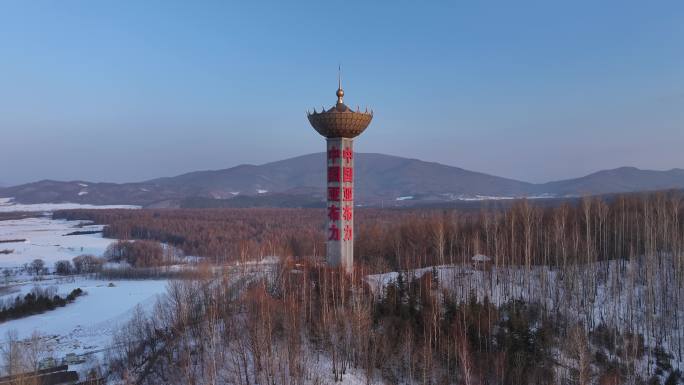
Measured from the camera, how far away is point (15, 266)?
69438 millimetres

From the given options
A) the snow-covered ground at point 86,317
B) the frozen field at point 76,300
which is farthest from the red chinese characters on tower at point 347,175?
the snow-covered ground at point 86,317

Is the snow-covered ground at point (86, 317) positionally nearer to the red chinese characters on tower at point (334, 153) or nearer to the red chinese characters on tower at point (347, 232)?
the red chinese characters on tower at point (347, 232)

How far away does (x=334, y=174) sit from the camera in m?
23.1

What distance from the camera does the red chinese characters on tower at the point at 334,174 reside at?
75.4 feet

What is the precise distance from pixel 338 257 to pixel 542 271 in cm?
1285

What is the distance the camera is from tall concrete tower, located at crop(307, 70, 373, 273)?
22938 millimetres

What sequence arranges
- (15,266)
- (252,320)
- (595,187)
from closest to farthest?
1. (252,320)
2. (15,266)
3. (595,187)

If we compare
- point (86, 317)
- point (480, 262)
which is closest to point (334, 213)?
point (480, 262)

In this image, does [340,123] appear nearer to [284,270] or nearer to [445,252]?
[284,270]

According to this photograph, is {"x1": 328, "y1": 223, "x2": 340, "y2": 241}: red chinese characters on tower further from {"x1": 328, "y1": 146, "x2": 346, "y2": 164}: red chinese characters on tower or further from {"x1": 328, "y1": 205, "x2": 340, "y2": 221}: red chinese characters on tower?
{"x1": 328, "y1": 146, "x2": 346, "y2": 164}: red chinese characters on tower

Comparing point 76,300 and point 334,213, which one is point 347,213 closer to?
point 334,213

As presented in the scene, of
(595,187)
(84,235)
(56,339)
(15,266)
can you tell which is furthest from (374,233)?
(595,187)

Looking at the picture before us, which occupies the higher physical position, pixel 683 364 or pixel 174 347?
pixel 174 347

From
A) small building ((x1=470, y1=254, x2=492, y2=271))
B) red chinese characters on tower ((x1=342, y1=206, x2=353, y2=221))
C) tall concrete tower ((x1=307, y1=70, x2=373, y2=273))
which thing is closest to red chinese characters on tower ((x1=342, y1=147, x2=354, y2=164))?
tall concrete tower ((x1=307, y1=70, x2=373, y2=273))
